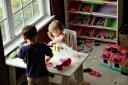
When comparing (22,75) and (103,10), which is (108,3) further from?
(22,75)

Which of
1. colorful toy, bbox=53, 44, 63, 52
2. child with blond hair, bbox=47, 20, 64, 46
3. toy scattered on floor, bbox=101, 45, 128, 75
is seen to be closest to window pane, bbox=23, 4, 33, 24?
child with blond hair, bbox=47, 20, 64, 46

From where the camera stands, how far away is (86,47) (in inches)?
189

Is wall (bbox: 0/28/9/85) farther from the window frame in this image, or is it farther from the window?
the window

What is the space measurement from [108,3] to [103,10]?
166 millimetres

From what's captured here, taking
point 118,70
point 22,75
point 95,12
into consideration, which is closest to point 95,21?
point 95,12

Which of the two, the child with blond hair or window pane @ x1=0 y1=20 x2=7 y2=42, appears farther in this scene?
window pane @ x1=0 y1=20 x2=7 y2=42

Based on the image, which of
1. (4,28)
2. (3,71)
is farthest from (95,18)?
(3,71)

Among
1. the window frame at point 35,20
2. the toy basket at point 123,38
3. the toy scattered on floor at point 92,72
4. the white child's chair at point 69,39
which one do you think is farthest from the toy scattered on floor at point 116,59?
the window frame at point 35,20

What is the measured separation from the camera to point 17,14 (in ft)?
13.0

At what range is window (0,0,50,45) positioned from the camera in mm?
3703

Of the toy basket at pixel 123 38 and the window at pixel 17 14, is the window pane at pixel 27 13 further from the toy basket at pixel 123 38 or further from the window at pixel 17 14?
the toy basket at pixel 123 38

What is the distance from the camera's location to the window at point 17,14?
370 cm

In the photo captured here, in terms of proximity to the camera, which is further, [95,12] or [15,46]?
[95,12]

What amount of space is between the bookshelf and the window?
19.9 inches
